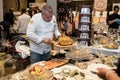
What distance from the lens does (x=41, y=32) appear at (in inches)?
119

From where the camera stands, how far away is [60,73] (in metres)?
2.16

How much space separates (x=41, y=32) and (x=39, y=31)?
3 centimetres

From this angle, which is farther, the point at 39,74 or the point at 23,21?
the point at 23,21

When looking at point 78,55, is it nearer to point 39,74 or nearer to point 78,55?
point 78,55

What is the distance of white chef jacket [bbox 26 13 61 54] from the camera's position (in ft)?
9.59

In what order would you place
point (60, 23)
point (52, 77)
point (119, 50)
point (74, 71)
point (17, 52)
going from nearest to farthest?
1. point (52, 77)
2. point (74, 71)
3. point (119, 50)
4. point (17, 52)
5. point (60, 23)

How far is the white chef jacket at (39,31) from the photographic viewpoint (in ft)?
9.59

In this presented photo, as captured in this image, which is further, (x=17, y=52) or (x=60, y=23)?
(x=60, y=23)

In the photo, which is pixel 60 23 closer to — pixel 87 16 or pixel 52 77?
pixel 87 16

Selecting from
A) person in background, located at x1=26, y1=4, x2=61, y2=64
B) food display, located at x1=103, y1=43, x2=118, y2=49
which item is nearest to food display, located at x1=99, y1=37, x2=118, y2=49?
food display, located at x1=103, y1=43, x2=118, y2=49

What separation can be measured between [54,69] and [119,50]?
58.8 inches

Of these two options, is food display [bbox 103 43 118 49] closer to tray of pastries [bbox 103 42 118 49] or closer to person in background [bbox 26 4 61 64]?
tray of pastries [bbox 103 42 118 49]

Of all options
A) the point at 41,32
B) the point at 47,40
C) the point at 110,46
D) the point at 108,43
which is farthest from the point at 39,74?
the point at 108,43

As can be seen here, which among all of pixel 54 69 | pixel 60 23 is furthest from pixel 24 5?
pixel 54 69
